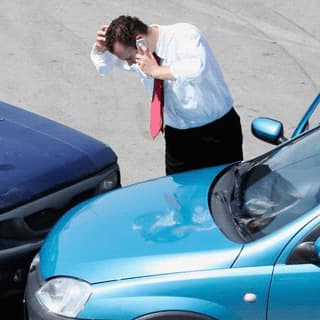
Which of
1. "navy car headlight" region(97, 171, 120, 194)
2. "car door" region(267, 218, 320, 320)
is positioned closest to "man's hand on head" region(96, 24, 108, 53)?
"navy car headlight" region(97, 171, 120, 194)

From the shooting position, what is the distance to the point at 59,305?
458 centimetres

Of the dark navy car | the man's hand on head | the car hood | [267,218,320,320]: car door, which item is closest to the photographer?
[267,218,320,320]: car door

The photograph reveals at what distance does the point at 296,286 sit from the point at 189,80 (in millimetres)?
1904

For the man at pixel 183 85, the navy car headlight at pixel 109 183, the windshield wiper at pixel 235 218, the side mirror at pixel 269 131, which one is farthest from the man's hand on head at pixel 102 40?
the windshield wiper at pixel 235 218

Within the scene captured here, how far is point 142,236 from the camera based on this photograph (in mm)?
4707

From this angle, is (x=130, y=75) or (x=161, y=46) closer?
(x=161, y=46)

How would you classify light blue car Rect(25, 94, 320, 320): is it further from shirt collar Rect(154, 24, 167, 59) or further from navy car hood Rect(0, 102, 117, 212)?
shirt collar Rect(154, 24, 167, 59)

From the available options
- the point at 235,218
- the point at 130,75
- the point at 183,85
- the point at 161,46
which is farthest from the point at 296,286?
the point at 130,75

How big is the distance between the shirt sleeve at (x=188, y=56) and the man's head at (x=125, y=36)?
0.26m

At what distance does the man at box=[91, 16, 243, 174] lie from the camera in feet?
19.4

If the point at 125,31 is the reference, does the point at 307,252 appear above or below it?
below

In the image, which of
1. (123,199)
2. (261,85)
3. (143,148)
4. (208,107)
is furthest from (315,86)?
(123,199)

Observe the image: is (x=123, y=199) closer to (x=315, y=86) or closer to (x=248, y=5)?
(x=315, y=86)

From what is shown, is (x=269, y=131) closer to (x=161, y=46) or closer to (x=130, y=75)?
(x=161, y=46)
